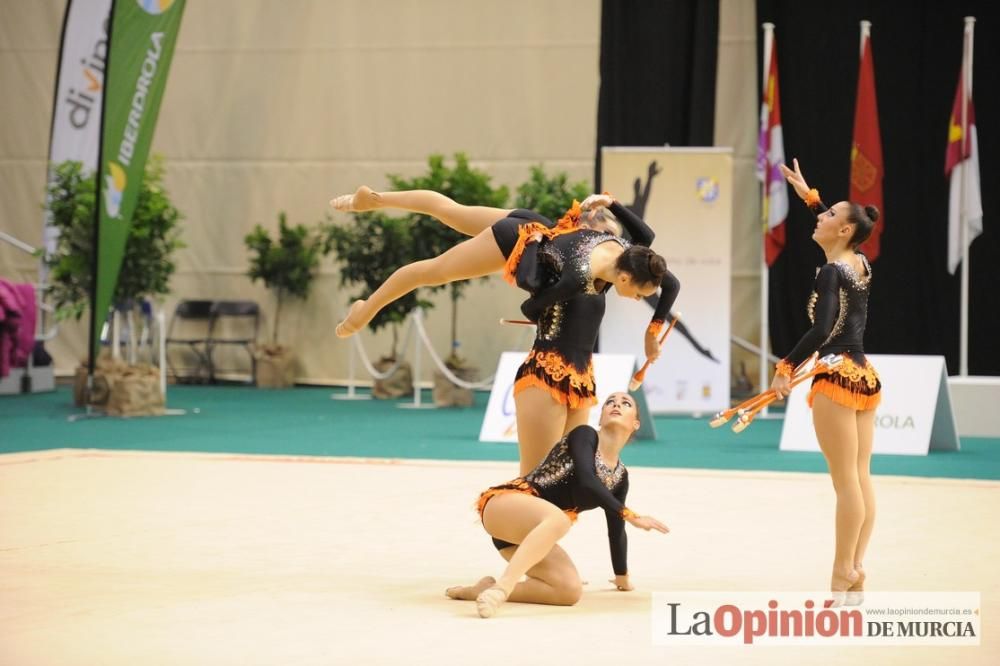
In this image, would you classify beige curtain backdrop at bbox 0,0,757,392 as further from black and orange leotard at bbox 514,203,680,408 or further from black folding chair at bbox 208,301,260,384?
black and orange leotard at bbox 514,203,680,408

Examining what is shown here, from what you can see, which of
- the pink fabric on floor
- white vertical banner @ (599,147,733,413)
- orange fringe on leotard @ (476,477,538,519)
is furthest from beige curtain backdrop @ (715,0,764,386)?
orange fringe on leotard @ (476,477,538,519)

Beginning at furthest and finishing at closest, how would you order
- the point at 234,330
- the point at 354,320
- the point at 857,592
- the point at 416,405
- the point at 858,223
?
the point at 234,330
the point at 416,405
the point at 354,320
the point at 858,223
the point at 857,592

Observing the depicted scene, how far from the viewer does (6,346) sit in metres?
11.1

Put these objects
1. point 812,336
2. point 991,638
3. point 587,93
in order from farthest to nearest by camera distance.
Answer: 1. point 587,93
2. point 812,336
3. point 991,638

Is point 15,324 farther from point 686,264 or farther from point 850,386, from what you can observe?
point 850,386

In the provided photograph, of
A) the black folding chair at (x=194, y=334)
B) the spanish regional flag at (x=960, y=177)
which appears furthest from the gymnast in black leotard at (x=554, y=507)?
the black folding chair at (x=194, y=334)

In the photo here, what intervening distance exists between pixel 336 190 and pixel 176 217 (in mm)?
3261

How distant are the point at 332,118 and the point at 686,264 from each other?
5.22 metres

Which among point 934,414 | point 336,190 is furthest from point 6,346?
point 934,414

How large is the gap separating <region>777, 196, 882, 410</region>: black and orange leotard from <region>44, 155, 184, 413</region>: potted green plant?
7.68m

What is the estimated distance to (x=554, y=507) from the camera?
382cm

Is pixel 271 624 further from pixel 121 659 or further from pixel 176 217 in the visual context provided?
pixel 176 217

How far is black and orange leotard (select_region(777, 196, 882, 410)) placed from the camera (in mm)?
3914

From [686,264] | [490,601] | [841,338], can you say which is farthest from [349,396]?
[490,601]
